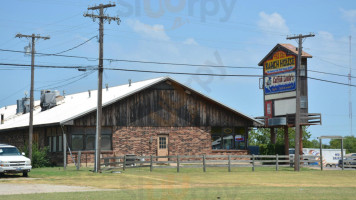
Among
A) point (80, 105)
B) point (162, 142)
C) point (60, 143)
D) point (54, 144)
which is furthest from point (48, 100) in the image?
point (162, 142)

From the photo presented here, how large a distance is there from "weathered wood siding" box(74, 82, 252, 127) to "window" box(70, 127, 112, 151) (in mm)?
633

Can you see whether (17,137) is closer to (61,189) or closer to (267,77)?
A: (267,77)

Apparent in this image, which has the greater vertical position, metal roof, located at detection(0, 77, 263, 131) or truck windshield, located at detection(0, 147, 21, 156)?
metal roof, located at detection(0, 77, 263, 131)

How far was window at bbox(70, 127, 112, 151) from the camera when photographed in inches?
1699

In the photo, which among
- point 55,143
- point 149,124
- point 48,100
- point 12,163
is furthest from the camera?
point 48,100

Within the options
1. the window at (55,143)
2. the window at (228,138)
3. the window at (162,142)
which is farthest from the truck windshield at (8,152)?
the window at (228,138)

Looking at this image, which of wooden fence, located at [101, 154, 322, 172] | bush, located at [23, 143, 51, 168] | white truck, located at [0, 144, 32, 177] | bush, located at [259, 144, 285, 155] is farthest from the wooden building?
white truck, located at [0, 144, 32, 177]

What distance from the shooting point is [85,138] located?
4344cm

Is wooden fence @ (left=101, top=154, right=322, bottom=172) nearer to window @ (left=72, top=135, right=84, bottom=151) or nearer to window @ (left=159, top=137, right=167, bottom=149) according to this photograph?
window @ (left=72, top=135, right=84, bottom=151)

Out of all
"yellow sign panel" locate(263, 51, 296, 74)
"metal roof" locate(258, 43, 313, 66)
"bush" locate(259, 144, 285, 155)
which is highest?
"metal roof" locate(258, 43, 313, 66)

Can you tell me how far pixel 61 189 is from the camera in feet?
78.0

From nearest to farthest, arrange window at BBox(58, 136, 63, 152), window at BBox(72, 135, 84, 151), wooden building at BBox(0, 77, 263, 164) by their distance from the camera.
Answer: window at BBox(72, 135, 84, 151) → wooden building at BBox(0, 77, 263, 164) → window at BBox(58, 136, 63, 152)

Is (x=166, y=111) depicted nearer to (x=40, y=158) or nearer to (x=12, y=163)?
(x=40, y=158)

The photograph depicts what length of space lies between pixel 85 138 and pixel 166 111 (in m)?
7.07
